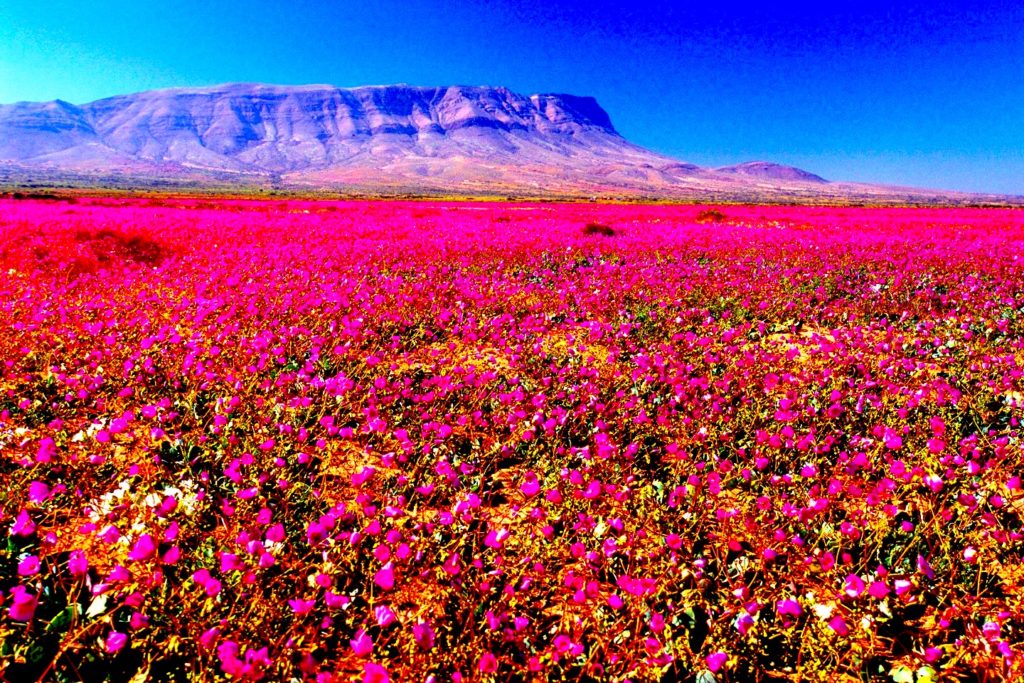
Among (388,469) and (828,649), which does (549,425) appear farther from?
(828,649)

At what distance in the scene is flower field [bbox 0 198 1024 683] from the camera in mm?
2592

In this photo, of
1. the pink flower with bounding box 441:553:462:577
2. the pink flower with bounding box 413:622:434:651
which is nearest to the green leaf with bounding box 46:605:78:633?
the pink flower with bounding box 413:622:434:651

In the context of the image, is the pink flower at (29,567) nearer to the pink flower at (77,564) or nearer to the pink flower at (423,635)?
the pink flower at (77,564)

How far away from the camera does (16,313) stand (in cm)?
696

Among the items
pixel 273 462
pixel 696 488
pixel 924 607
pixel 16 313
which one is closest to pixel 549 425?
pixel 696 488

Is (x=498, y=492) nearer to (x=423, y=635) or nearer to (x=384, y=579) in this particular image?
(x=384, y=579)

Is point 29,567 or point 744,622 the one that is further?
point 744,622

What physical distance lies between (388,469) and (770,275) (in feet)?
34.3

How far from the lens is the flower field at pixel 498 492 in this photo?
8.50 ft

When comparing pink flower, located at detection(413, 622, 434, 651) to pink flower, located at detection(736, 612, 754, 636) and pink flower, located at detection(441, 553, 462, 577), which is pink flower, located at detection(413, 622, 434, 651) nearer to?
pink flower, located at detection(441, 553, 462, 577)

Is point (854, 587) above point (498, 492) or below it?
above

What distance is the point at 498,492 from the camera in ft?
12.9

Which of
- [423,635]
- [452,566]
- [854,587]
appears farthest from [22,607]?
[854,587]

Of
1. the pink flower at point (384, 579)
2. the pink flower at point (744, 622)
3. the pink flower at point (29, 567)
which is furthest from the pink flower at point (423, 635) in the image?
the pink flower at point (29, 567)
